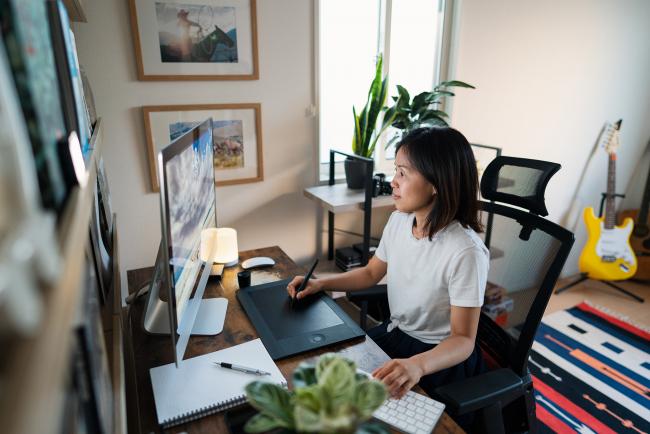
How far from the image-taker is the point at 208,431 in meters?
0.79

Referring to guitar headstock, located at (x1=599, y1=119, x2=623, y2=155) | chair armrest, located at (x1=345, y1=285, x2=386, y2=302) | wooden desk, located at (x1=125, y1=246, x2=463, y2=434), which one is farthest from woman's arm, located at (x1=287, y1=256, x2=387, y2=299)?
guitar headstock, located at (x1=599, y1=119, x2=623, y2=155)

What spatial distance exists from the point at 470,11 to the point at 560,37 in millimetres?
819

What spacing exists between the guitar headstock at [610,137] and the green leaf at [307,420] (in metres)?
3.51

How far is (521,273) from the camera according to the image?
131 centimetres

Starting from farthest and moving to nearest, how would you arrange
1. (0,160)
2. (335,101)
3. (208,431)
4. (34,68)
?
1. (335,101)
2. (208,431)
3. (34,68)
4. (0,160)

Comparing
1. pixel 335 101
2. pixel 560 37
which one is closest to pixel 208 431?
pixel 335 101

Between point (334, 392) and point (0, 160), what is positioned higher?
point (0, 160)

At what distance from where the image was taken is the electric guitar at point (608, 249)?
9.73 feet

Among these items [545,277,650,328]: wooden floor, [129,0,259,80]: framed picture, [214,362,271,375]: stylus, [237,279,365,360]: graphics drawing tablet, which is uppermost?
[129,0,259,80]: framed picture

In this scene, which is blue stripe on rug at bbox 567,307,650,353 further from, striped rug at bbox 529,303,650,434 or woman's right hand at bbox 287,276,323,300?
woman's right hand at bbox 287,276,323,300

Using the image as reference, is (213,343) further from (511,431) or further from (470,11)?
(470,11)

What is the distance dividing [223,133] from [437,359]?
146cm

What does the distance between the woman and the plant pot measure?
78 centimetres

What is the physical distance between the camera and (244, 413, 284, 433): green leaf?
484 mm
